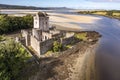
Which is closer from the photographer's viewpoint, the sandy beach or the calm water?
the calm water

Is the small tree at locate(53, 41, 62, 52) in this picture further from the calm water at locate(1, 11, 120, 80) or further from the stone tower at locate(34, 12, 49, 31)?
the stone tower at locate(34, 12, 49, 31)

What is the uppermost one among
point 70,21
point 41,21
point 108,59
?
point 41,21

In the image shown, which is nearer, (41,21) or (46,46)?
(46,46)

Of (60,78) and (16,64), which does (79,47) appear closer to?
(60,78)

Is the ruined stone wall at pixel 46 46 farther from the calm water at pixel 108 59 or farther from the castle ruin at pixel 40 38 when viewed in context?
the calm water at pixel 108 59

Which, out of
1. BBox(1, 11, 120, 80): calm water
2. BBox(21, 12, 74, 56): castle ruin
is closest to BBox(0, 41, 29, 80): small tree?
BBox(21, 12, 74, 56): castle ruin

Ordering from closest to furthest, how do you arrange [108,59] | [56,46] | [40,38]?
1. [108,59]
2. [56,46]
3. [40,38]

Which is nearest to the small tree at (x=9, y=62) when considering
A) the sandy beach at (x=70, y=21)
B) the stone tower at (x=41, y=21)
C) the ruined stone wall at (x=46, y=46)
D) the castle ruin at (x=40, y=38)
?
the ruined stone wall at (x=46, y=46)

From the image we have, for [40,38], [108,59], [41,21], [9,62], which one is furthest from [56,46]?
[41,21]

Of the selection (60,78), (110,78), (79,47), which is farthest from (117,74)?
(79,47)

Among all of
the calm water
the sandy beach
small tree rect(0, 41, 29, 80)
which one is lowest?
the sandy beach

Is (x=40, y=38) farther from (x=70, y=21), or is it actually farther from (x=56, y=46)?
(x=70, y=21)
